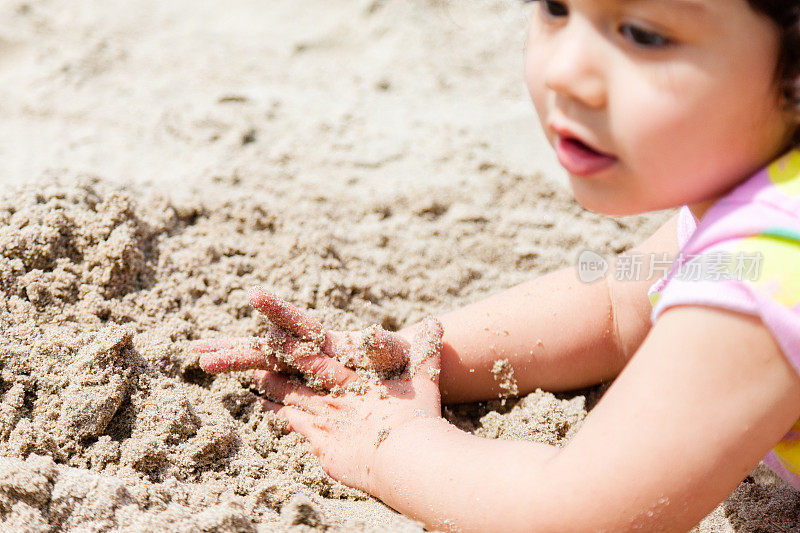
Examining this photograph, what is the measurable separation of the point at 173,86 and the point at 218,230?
37.0 inches

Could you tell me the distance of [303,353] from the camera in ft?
4.64

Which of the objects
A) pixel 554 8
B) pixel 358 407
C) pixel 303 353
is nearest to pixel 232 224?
pixel 303 353

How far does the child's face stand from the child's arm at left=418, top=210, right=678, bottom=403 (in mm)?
444

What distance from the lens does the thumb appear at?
1.40 metres

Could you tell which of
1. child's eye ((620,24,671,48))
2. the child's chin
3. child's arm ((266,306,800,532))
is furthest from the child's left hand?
child's eye ((620,24,671,48))

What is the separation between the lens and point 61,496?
3.61ft

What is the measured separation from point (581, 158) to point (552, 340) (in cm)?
52

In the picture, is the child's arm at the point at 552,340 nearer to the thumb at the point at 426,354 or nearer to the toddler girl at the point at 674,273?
the thumb at the point at 426,354

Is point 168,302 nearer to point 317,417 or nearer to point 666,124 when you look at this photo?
point 317,417

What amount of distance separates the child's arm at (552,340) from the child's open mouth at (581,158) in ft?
1.55

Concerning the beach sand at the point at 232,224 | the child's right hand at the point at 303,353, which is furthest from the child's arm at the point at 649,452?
the child's right hand at the point at 303,353

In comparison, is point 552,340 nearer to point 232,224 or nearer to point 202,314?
point 202,314

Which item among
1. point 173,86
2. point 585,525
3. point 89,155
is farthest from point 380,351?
point 173,86

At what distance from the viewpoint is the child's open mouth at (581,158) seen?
1037 mm
